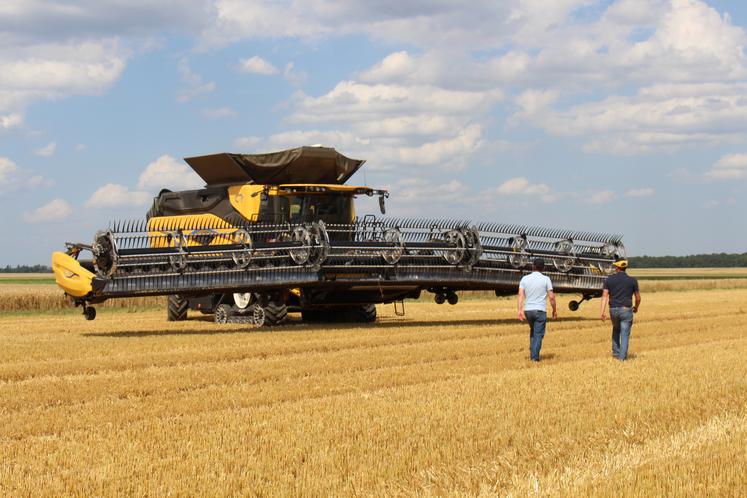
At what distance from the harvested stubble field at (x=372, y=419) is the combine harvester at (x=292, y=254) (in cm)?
232

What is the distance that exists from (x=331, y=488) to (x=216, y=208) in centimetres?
1524

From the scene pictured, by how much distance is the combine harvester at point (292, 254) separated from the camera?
18.3 meters

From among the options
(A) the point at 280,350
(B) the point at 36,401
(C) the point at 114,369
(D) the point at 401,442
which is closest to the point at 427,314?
(A) the point at 280,350

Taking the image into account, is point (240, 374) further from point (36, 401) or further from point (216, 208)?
point (216, 208)

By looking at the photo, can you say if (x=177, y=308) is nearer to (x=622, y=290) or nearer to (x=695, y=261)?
(x=622, y=290)

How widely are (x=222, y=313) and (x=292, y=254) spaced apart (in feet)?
12.7

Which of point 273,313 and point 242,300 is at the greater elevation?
point 242,300

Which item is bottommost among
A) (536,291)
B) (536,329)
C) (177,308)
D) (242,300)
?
(177,308)

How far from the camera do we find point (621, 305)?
13492 millimetres

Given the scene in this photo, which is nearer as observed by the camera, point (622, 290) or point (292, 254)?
point (622, 290)

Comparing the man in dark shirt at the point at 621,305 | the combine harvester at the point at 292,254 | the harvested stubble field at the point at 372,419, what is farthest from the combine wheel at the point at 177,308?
the man in dark shirt at the point at 621,305

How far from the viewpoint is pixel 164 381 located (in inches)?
457

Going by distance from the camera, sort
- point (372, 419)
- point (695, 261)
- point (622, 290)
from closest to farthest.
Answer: point (372, 419), point (622, 290), point (695, 261)

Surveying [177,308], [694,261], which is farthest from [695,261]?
[177,308]
